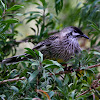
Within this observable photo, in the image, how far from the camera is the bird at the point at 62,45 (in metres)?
2.89

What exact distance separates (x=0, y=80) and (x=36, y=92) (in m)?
0.49

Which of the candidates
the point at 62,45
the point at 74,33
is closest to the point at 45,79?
the point at 62,45

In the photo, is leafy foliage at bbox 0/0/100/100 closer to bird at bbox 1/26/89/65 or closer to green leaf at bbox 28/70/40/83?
green leaf at bbox 28/70/40/83

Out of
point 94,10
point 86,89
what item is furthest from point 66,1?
point 86,89

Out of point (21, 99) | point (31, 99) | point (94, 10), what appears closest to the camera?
point (31, 99)

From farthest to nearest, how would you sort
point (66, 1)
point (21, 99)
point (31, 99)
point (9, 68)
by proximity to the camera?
point (66, 1), point (9, 68), point (21, 99), point (31, 99)

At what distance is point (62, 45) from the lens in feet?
9.61

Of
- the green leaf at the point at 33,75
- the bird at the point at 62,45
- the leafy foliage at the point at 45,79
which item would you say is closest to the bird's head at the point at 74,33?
the bird at the point at 62,45

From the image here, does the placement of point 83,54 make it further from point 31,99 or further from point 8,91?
point 8,91

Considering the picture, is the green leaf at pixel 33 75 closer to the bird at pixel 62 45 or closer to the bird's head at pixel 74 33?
the bird at pixel 62 45

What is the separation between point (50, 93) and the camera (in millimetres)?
1675

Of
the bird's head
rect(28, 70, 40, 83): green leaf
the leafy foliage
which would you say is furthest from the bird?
rect(28, 70, 40, 83): green leaf

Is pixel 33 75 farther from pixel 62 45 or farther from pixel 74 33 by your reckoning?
pixel 74 33

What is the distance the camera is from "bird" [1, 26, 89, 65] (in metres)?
2.89
